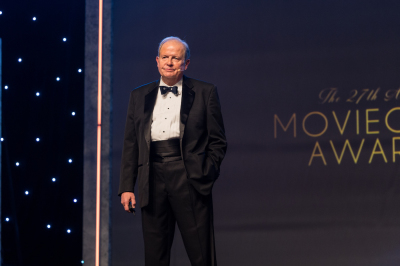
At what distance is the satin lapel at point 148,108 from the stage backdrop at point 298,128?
1.42 meters

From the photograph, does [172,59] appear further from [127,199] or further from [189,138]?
[127,199]

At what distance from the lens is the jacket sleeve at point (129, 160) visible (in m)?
2.10

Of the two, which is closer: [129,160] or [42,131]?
[129,160]

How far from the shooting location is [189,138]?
2.04 metres

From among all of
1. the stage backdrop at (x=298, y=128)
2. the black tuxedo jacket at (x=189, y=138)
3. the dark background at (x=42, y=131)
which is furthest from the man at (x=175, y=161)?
the dark background at (x=42, y=131)

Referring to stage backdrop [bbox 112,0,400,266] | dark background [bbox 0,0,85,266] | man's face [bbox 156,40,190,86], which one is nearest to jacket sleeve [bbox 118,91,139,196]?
man's face [bbox 156,40,190,86]

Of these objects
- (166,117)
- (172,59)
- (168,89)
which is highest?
(172,59)

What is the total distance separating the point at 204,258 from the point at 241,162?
1525 millimetres

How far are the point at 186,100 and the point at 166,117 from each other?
4.9 inches

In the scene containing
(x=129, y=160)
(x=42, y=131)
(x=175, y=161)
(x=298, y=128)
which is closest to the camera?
(x=175, y=161)

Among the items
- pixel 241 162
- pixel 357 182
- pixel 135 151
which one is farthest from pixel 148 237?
pixel 357 182

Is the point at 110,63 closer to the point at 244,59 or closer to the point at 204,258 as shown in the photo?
the point at 244,59

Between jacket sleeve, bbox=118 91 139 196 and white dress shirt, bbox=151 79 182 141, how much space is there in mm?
131

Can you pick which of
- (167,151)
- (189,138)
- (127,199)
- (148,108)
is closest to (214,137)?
(189,138)
